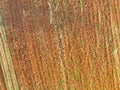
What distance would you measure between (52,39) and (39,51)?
56 mm

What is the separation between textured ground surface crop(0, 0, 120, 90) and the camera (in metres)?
0.67

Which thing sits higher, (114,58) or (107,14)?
(107,14)

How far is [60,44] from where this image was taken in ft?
2.30

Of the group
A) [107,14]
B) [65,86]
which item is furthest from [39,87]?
[107,14]

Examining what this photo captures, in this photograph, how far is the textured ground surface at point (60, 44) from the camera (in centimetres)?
67

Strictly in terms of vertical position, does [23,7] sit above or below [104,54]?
above

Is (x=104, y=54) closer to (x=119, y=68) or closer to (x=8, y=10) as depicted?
(x=119, y=68)

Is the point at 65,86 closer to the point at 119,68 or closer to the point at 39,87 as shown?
the point at 39,87

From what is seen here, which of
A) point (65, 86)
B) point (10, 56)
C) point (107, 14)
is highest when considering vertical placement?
point (107, 14)

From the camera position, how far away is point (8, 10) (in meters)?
0.65

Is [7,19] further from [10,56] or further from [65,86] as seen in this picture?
[65,86]

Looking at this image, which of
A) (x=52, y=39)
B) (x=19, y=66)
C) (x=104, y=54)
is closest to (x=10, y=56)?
(x=19, y=66)

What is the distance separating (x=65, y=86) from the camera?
2.42 ft

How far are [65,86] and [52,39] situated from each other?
0.55 ft
